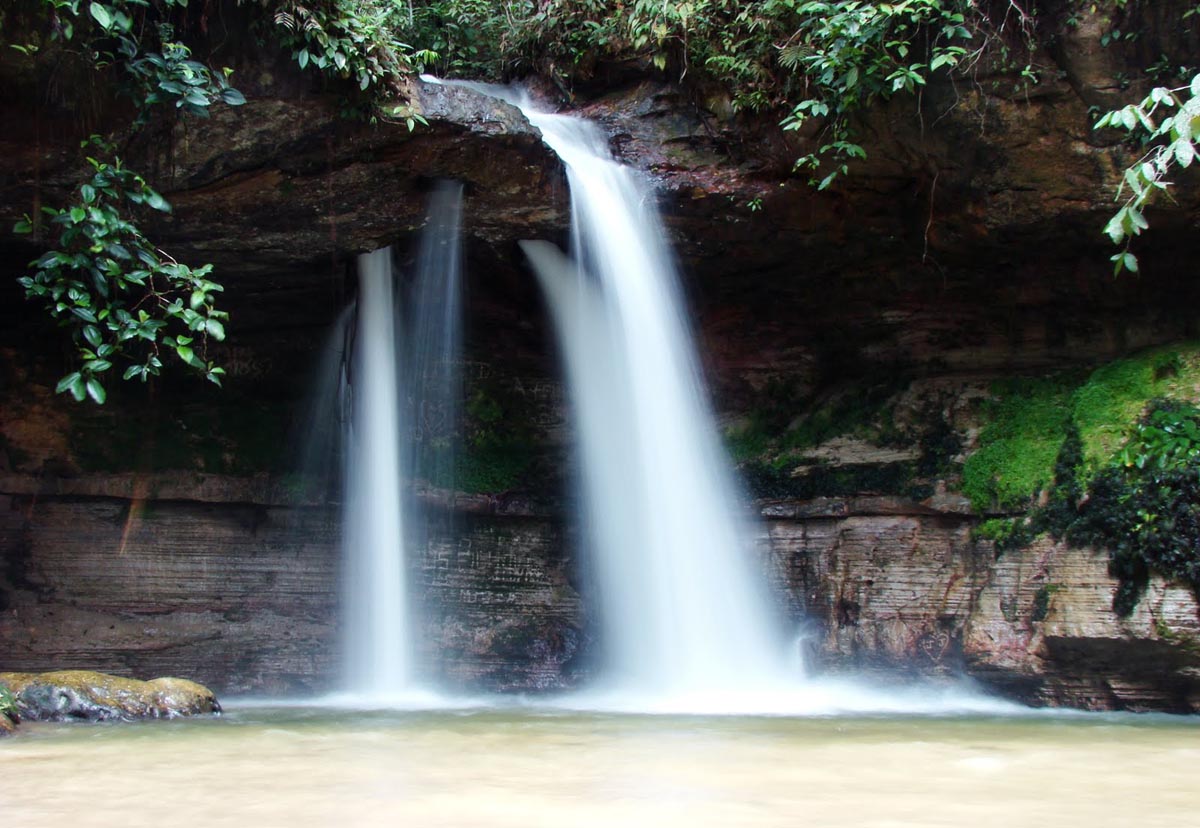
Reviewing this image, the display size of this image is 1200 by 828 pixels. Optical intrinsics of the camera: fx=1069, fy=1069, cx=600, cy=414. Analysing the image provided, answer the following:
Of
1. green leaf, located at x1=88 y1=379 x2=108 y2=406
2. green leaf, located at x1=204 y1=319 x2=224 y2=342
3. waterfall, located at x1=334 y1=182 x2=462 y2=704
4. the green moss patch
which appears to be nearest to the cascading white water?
waterfall, located at x1=334 y1=182 x2=462 y2=704

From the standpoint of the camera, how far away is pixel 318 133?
7.68 metres

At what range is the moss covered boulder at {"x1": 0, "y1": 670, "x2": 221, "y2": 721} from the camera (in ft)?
21.0

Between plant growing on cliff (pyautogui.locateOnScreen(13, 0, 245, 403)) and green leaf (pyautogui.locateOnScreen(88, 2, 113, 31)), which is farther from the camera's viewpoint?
plant growing on cliff (pyautogui.locateOnScreen(13, 0, 245, 403))

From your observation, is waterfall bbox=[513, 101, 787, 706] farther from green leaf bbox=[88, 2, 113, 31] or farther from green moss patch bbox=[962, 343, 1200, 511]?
green leaf bbox=[88, 2, 113, 31]

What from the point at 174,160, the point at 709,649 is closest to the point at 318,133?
the point at 174,160

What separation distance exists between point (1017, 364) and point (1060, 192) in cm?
A: 197

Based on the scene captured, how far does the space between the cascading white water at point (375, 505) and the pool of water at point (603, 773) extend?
2541mm

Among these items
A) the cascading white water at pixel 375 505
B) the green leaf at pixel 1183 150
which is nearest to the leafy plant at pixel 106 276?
the cascading white water at pixel 375 505

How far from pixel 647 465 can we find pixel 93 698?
460cm

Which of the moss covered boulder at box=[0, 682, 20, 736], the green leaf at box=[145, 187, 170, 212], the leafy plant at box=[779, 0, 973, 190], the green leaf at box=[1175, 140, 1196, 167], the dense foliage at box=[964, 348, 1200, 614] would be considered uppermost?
the leafy plant at box=[779, 0, 973, 190]

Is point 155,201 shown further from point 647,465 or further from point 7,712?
point 647,465

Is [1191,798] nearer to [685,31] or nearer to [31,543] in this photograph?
[685,31]

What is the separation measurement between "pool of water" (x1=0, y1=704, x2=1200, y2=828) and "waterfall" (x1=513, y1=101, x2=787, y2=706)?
7.23ft

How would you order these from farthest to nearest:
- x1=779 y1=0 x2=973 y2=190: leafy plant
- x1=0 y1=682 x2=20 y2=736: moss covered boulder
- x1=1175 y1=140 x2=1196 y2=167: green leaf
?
x1=779 y1=0 x2=973 y2=190: leafy plant, x1=0 y1=682 x2=20 y2=736: moss covered boulder, x1=1175 y1=140 x2=1196 y2=167: green leaf
